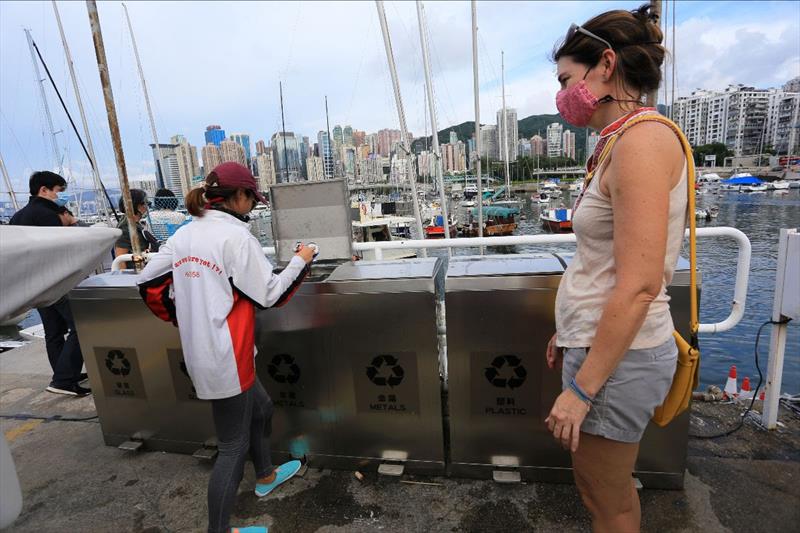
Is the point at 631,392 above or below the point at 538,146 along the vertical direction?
below

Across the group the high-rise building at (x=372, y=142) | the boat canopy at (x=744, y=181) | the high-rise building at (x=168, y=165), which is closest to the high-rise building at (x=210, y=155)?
the high-rise building at (x=168, y=165)

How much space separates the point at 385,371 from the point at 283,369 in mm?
627

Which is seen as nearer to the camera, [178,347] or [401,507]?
[401,507]

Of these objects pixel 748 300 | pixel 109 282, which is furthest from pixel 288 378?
pixel 748 300

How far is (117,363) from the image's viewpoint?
9.27ft

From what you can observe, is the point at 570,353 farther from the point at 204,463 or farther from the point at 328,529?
the point at 204,463

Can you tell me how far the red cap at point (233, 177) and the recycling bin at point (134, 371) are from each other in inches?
46.9

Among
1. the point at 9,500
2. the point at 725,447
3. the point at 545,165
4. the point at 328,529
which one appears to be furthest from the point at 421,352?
the point at 545,165

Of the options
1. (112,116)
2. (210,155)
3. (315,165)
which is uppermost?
(210,155)

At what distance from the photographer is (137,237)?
4.88 m

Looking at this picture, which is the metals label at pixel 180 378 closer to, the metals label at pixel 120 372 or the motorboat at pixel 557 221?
the metals label at pixel 120 372

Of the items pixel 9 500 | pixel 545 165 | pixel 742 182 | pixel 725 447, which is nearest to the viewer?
pixel 9 500

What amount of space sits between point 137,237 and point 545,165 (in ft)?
317

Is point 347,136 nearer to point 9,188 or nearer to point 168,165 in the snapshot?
point 168,165
